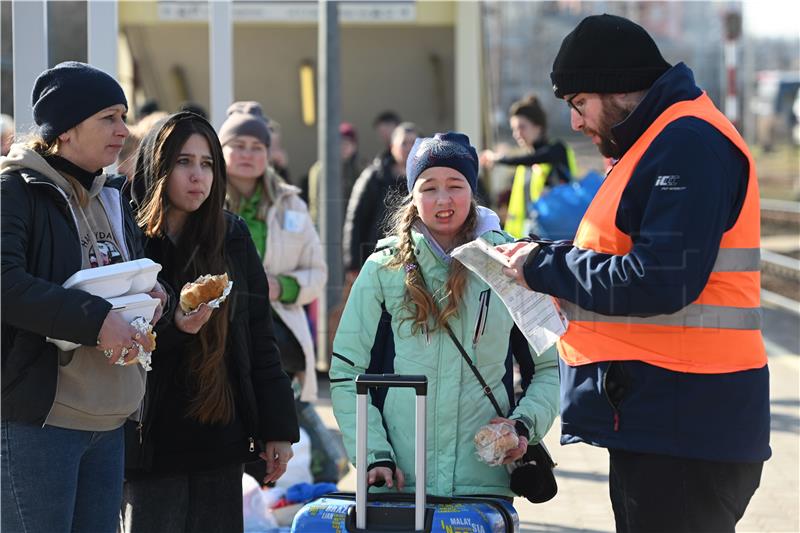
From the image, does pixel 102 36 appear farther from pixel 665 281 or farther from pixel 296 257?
pixel 665 281

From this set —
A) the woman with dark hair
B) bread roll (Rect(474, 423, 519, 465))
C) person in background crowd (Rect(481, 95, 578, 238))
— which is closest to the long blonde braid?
bread roll (Rect(474, 423, 519, 465))

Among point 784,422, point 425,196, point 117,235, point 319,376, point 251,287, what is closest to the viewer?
point 117,235

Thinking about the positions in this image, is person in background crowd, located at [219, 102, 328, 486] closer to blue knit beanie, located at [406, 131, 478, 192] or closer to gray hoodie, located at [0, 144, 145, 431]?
blue knit beanie, located at [406, 131, 478, 192]

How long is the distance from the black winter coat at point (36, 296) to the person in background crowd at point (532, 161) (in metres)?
5.40

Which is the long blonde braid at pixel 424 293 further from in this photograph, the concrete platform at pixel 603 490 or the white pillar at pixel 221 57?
the white pillar at pixel 221 57

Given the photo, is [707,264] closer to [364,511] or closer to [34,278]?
[364,511]

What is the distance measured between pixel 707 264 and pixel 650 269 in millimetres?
147

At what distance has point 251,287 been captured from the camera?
4.10 metres

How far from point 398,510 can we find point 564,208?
490 cm

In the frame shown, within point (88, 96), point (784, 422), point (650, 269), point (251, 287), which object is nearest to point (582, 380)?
point (650, 269)

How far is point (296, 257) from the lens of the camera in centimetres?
568

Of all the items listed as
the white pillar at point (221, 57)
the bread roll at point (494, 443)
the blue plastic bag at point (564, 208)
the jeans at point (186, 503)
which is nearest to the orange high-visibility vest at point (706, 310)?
the bread roll at point (494, 443)

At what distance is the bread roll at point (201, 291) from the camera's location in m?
3.67

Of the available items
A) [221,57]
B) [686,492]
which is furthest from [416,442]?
[221,57]
